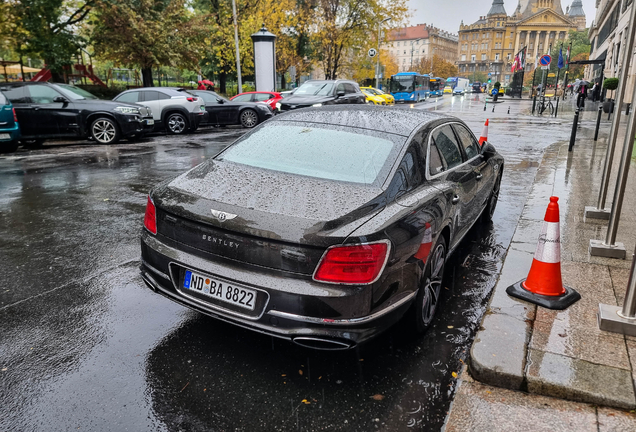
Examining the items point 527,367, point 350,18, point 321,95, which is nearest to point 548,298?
point 527,367

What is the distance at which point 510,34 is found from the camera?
5605 inches

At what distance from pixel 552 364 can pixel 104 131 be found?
13695 millimetres

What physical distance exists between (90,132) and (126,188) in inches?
269

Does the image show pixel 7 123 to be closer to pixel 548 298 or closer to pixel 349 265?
pixel 349 265

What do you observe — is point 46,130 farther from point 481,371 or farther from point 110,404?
point 481,371

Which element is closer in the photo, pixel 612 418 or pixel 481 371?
pixel 612 418

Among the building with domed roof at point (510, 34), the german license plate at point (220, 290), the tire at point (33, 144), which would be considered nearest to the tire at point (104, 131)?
the tire at point (33, 144)

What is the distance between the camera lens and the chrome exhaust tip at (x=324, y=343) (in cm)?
265

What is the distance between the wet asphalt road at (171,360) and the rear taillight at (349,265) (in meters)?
0.71

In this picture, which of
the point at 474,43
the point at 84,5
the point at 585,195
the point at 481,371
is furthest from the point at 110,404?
the point at 474,43

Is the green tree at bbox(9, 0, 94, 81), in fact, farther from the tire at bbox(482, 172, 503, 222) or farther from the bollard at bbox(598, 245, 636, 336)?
the bollard at bbox(598, 245, 636, 336)

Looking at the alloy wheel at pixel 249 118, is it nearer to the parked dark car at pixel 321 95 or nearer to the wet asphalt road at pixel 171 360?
the parked dark car at pixel 321 95

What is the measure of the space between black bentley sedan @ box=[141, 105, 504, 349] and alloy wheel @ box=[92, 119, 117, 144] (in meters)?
11.3

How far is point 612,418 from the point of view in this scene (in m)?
2.57
